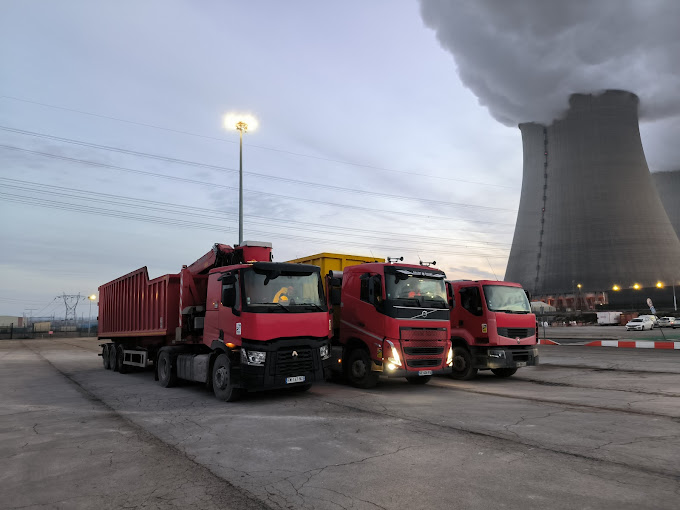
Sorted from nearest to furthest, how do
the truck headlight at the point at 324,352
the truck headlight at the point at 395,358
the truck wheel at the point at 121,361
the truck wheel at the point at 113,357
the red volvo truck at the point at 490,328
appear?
the truck headlight at the point at 324,352
the truck headlight at the point at 395,358
the red volvo truck at the point at 490,328
the truck wheel at the point at 121,361
the truck wheel at the point at 113,357

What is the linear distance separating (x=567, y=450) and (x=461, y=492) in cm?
212

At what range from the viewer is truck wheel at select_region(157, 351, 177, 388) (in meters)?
11.5

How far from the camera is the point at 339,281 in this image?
11977mm

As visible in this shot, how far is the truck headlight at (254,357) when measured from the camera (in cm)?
874

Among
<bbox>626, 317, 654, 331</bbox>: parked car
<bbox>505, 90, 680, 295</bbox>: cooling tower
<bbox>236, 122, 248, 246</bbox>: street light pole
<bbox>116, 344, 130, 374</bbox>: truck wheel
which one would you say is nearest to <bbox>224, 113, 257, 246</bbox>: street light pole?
<bbox>236, 122, 248, 246</bbox>: street light pole

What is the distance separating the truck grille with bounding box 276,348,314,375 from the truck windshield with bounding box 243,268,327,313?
82cm

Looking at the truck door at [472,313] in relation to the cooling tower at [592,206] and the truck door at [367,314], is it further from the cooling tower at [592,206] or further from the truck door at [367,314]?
the cooling tower at [592,206]

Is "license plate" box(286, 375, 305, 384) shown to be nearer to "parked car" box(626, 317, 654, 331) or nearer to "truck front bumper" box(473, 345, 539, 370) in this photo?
"truck front bumper" box(473, 345, 539, 370)

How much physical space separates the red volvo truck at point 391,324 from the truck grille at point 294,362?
5.25ft

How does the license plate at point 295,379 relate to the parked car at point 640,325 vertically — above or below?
above

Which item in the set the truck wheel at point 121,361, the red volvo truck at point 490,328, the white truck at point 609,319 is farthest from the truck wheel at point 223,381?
the white truck at point 609,319

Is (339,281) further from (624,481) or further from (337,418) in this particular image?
(624,481)

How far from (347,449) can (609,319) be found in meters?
63.4

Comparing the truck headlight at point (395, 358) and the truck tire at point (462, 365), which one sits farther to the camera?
the truck tire at point (462, 365)
